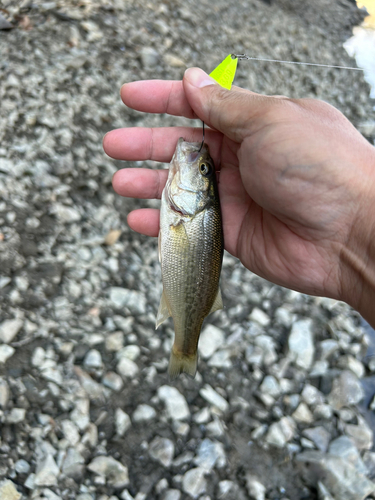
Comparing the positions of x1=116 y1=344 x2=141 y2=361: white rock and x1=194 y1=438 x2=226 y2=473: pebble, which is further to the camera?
x1=116 y1=344 x2=141 y2=361: white rock

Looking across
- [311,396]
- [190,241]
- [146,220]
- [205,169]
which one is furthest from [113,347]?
[311,396]

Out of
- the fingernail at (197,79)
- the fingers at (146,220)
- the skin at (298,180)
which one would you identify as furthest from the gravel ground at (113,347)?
the fingernail at (197,79)

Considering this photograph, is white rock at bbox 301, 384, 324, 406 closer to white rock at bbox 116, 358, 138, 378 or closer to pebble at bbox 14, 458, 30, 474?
white rock at bbox 116, 358, 138, 378

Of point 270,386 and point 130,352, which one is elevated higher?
point 130,352

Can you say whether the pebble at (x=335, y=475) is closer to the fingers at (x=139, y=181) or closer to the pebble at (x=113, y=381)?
the pebble at (x=113, y=381)

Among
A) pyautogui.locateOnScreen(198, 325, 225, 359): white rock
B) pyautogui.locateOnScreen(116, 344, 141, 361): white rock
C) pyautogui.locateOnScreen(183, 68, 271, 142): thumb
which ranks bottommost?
pyautogui.locateOnScreen(198, 325, 225, 359): white rock

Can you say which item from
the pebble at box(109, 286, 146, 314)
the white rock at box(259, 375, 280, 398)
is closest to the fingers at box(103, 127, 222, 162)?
the pebble at box(109, 286, 146, 314)

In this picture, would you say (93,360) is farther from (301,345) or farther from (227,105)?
(227,105)
